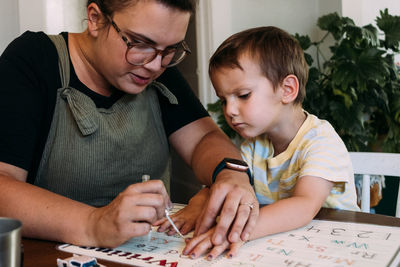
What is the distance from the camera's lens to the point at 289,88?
52.7 inches

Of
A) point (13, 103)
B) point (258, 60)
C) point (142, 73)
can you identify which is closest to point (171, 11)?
point (142, 73)

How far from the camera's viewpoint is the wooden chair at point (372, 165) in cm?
139

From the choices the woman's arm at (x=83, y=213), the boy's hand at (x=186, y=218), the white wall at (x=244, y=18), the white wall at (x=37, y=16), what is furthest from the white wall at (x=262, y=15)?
the woman's arm at (x=83, y=213)

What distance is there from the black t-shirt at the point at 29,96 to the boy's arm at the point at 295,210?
593 millimetres

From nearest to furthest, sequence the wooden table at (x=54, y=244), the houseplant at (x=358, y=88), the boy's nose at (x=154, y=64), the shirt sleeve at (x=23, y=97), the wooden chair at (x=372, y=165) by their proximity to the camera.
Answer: the wooden table at (x=54, y=244), the shirt sleeve at (x=23, y=97), the boy's nose at (x=154, y=64), the wooden chair at (x=372, y=165), the houseplant at (x=358, y=88)

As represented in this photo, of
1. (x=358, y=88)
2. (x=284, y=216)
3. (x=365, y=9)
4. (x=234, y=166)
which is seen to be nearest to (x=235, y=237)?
(x=284, y=216)

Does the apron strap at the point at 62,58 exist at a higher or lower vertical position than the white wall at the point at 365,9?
lower

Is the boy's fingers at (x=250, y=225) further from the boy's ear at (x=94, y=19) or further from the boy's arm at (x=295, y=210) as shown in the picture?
the boy's ear at (x=94, y=19)

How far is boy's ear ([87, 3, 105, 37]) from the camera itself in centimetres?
117

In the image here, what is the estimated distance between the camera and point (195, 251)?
2.63ft

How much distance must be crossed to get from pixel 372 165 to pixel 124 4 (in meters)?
0.97

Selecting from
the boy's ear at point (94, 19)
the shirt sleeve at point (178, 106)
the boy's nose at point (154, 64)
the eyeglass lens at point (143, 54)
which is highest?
the boy's ear at point (94, 19)

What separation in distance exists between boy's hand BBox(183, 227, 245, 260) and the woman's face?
52 cm

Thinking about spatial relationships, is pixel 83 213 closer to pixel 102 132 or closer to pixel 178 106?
pixel 102 132
